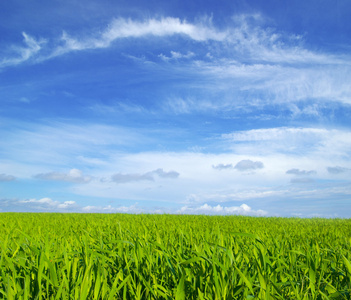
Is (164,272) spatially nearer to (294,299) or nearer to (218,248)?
(218,248)

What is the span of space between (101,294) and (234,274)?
913 millimetres

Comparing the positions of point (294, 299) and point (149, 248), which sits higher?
point (149, 248)

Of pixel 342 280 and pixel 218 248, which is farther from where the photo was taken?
pixel 218 248

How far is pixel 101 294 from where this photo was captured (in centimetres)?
→ 204

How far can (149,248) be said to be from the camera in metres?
2.95

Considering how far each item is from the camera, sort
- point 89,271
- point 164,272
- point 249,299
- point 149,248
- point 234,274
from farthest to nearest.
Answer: point 149,248
point 164,272
point 89,271
point 234,274
point 249,299

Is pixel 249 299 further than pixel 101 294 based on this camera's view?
No

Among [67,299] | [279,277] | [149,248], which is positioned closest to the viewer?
[67,299]

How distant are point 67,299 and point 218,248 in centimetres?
131

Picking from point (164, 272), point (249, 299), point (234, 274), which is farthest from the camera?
point (164, 272)

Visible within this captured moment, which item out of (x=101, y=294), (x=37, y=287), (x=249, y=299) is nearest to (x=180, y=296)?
(x=249, y=299)

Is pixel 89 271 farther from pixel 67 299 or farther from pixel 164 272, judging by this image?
pixel 164 272

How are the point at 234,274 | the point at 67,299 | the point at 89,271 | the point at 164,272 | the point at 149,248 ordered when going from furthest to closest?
the point at 149,248 → the point at 164,272 → the point at 89,271 → the point at 234,274 → the point at 67,299

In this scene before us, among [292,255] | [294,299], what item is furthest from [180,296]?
[292,255]
